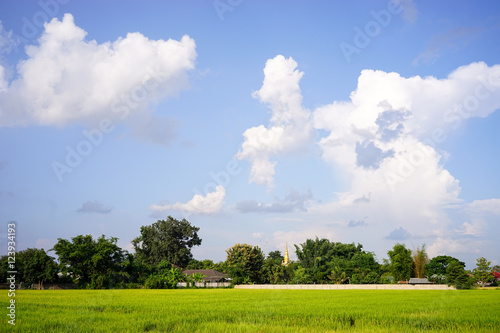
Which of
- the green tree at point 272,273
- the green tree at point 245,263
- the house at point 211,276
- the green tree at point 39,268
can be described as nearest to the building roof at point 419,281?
the green tree at point 272,273

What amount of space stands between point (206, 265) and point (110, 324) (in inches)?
3226

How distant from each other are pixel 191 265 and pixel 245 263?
19.4 m

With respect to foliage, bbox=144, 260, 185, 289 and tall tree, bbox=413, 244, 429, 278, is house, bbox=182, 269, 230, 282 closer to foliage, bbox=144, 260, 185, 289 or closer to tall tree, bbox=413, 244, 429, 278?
foliage, bbox=144, 260, 185, 289

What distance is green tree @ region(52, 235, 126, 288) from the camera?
50.5m

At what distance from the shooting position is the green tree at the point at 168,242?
7906 cm

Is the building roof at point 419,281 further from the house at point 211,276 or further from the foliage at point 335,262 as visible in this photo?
the house at point 211,276

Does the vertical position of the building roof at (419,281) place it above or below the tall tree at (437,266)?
below

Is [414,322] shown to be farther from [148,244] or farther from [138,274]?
[148,244]

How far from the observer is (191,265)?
3223 inches

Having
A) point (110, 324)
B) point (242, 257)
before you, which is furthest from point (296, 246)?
point (110, 324)

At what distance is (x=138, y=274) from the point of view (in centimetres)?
6112

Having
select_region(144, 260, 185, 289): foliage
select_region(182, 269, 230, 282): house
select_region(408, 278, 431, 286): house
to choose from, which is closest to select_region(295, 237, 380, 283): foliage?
select_region(408, 278, 431, 286): house

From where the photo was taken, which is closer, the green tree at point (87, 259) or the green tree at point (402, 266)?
the green tree at point (87, 259)

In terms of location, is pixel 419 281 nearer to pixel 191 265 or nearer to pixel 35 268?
pixel 191 265
